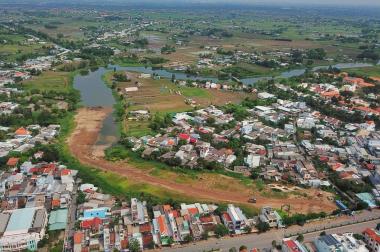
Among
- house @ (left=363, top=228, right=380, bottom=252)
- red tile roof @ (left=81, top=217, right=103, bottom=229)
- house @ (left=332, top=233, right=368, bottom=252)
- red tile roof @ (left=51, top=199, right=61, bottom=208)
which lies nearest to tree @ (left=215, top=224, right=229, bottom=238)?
house @ (left=332, top=233, right=368, bottom=252)

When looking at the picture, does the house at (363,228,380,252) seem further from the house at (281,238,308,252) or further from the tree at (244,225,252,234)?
the tree at (244,225,252,234)

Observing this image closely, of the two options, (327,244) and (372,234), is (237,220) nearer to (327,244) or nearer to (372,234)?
(327,244)

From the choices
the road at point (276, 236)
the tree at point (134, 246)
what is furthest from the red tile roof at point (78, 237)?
the road at point (276, 236)

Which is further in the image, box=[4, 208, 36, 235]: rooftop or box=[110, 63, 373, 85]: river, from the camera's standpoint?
box=[110, 63, 373, 85]: river

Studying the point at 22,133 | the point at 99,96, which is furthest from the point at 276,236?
the point at 99,96

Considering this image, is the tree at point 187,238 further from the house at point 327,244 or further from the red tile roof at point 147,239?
the house at point 327,244
